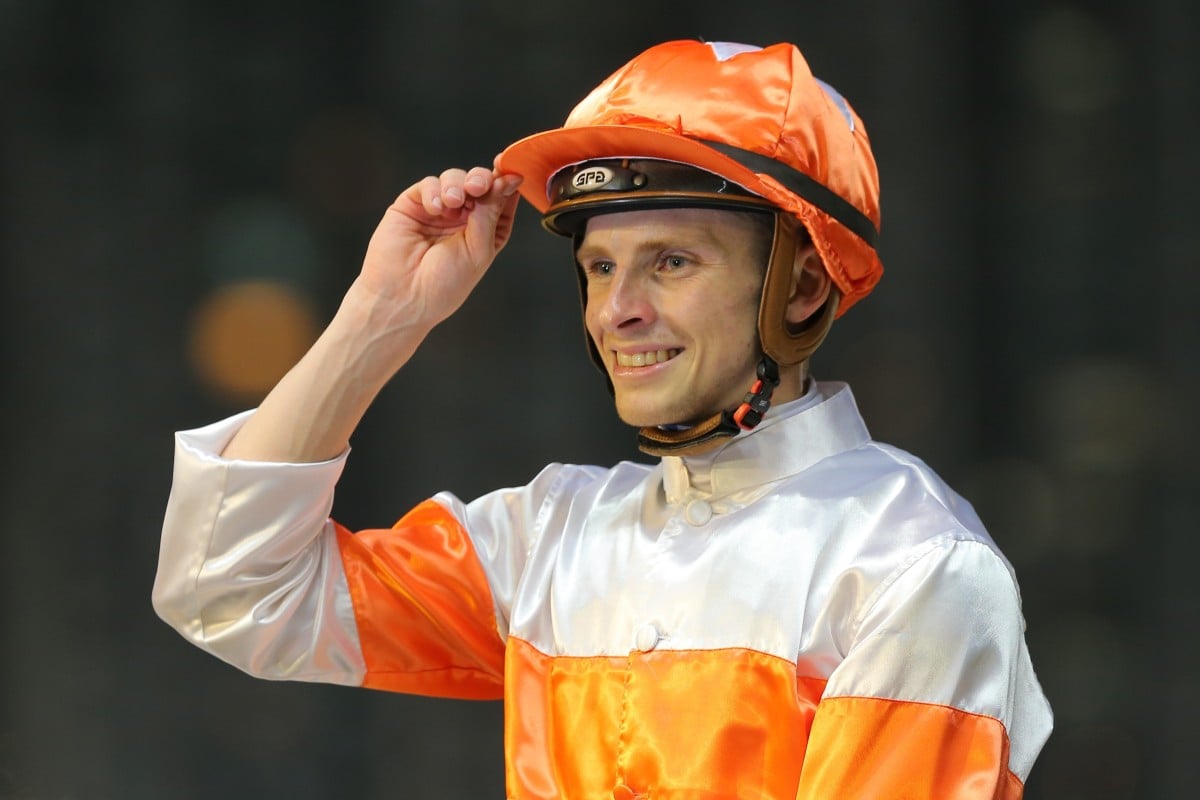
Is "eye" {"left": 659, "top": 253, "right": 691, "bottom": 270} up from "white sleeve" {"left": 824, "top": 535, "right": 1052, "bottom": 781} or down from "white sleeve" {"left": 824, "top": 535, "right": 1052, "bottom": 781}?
up

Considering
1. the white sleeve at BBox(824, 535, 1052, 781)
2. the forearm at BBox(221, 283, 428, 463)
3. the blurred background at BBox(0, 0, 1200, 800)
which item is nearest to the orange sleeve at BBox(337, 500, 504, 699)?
the forearm at BBox(221, 283, 428, 463)

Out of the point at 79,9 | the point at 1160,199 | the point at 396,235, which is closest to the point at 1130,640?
the point at 1160,199

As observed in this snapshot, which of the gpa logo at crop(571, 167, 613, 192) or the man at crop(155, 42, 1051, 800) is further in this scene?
the gpa logo at crop(571, 167, 613, 192)

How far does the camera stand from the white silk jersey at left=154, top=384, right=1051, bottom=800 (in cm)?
151

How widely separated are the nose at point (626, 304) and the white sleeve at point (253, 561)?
1.37 ft

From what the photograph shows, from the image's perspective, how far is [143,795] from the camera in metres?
2.88

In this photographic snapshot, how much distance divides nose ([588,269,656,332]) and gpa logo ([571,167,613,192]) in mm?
109

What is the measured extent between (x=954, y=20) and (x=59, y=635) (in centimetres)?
221

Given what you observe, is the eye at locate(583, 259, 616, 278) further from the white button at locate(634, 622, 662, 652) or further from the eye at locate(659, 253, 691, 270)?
the white button at locate(634, 622, 662, 652)

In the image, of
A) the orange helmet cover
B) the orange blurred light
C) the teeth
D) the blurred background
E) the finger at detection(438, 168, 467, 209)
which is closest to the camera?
the orange helmet cover

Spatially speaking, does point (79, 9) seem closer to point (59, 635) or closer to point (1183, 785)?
point (59, 635)

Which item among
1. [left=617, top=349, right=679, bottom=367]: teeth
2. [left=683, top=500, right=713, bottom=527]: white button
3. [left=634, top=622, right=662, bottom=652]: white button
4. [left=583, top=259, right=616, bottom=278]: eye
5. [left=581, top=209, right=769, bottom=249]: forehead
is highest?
[left=581, top=209, right=769, bottom=249]: forehead

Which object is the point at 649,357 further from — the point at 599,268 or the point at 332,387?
the point at 332,387

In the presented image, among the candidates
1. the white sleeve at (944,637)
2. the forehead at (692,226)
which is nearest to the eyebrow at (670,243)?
the forehead at (692,226)
